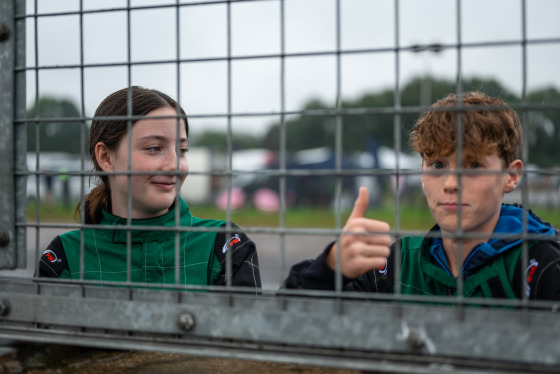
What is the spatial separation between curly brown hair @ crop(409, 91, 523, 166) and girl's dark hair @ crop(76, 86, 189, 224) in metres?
0.98

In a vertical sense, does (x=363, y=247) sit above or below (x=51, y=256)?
above

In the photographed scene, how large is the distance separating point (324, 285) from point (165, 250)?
2.89 feet

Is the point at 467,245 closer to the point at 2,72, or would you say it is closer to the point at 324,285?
the point at 324,285

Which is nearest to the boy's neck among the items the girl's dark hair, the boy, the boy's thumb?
the boy

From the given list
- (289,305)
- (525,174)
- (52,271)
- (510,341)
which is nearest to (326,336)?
(289,305)

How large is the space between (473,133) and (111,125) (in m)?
1.41

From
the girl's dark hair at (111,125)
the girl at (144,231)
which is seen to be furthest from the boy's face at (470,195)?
the girl's dark hair at (111,125)

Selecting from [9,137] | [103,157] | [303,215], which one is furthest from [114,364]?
[303,215]

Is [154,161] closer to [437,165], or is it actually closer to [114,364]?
[114,364]

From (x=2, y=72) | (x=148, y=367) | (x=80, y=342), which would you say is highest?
(x=2, y=72)

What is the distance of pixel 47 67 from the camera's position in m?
1.42

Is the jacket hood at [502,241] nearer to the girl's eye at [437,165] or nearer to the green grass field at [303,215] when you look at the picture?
the girl's eye at [437,165]

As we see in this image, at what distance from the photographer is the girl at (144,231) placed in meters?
2.14

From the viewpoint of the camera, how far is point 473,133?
1.87m
